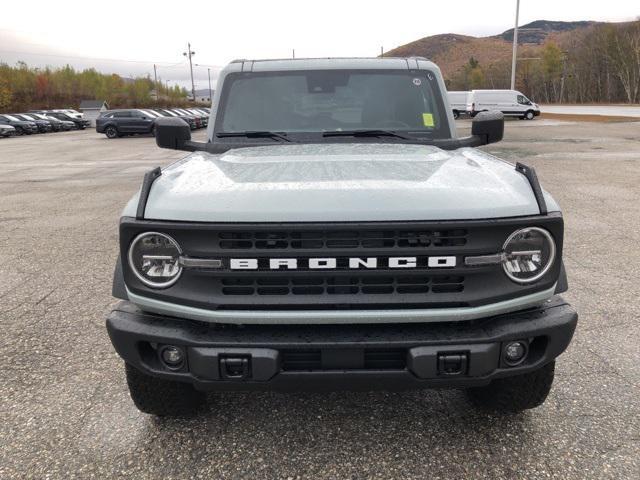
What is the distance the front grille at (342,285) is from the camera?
7.06 ft

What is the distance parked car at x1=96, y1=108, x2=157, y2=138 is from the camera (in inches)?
1224

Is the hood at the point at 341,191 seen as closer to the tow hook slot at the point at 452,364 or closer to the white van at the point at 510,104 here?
the tow hook slot at the point at 452,364

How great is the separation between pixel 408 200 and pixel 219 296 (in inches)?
33.3

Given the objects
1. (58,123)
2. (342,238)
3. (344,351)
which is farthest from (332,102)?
(58,123)

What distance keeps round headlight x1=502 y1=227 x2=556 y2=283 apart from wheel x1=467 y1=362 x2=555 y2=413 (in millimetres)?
555

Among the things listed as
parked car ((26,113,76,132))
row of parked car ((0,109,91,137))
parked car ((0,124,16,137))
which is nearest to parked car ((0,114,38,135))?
row of parked car ((0,109,91,137))

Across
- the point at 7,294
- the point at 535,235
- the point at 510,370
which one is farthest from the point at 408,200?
the point at 7,294

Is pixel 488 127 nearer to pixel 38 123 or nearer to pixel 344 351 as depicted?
pixel 344 351

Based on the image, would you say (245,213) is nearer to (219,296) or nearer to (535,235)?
(219,296)

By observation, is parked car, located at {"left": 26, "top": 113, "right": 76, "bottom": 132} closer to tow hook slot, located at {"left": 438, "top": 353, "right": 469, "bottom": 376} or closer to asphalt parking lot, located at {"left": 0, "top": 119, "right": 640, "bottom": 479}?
asphalt parking lot, located at {"left": 0, "top": 119, "right": 640, "bottom": 479}

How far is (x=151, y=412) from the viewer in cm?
269

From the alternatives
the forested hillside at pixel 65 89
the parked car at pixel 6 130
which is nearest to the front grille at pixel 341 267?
the parked car at pixel 6 130

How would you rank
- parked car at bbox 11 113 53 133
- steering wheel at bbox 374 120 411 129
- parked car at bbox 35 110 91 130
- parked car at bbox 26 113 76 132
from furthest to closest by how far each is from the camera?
parked car at bbox 35 110 91 130 → parked car at bbox 26 113 76 132 → parked car at bbox 11 113 53 133 → steering wheel at bbox 374 120 411 129

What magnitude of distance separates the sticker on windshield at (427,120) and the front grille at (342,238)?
1.60 m
